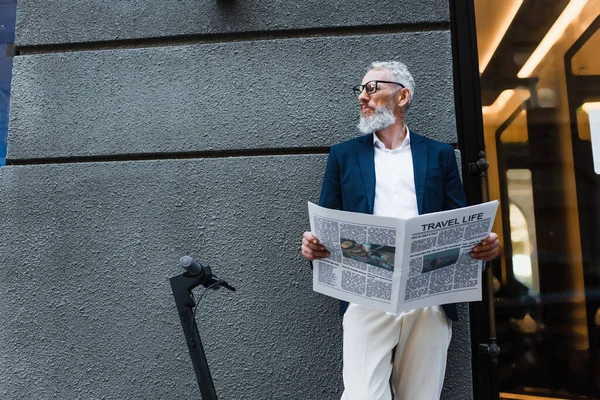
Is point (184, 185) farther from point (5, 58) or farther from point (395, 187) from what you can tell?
point (5, 58)

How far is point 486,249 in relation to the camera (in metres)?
1.93

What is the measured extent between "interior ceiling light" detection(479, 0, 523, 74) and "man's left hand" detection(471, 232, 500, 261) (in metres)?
1.68

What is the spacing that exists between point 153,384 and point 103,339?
419mm

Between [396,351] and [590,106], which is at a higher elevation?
[590,106]

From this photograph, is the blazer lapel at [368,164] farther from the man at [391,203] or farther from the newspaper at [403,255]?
the newspaper at [403,255]

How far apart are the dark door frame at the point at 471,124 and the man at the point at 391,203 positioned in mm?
800

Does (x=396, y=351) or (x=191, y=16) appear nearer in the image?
(x=396, y=351)

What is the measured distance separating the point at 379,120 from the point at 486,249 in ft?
2.59

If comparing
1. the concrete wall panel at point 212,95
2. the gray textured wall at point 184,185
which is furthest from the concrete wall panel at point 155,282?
the concrete wall panel at point 212,95

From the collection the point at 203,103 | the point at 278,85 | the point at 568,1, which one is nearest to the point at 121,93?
the point at 203,103

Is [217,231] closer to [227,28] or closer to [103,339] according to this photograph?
[103,339]

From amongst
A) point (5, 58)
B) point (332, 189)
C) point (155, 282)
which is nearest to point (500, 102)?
point (332, 189)

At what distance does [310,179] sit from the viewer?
9.53 ft

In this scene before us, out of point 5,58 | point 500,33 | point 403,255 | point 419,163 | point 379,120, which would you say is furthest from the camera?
point 5,58
